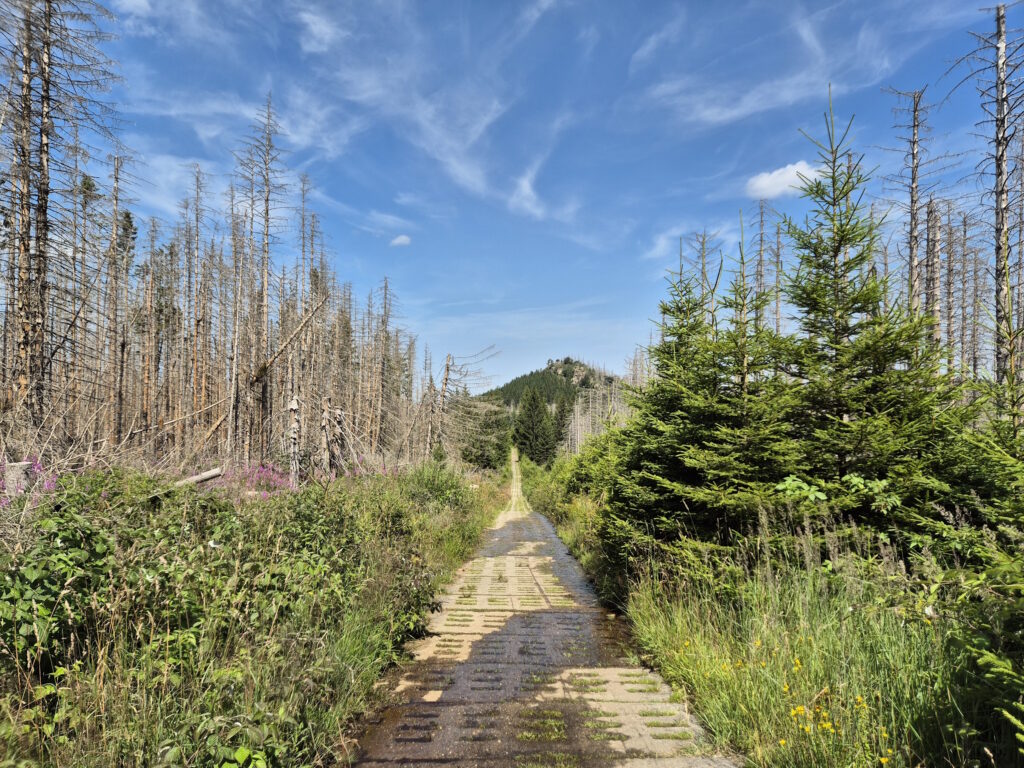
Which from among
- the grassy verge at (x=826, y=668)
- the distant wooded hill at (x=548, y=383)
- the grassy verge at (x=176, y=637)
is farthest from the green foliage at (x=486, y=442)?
the distant wooded hill at (x=548, y=383)

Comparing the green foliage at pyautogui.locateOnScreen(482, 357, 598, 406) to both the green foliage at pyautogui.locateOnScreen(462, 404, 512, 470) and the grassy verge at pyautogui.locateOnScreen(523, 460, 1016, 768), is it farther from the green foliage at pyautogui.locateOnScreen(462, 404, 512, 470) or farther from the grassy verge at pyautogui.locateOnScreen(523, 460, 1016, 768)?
the grassy verge at pyautogui.locateOnScreen(523, 460, 1016, 768)

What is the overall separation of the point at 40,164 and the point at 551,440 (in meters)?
61.2

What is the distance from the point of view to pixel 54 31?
927 centimetres

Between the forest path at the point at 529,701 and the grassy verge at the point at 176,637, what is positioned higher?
the grassy verge at the point at 176,637

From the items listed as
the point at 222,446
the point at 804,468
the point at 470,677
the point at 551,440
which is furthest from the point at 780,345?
the point at 551,440

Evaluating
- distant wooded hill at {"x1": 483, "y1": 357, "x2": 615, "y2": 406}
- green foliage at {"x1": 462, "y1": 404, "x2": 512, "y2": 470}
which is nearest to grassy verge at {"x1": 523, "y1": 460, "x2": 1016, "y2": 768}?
green foliage at {"x1": 462, "y1": 404, "x2": 512, "y2": 470}

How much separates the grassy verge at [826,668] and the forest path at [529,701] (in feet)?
1.18

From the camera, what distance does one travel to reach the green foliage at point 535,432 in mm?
64812

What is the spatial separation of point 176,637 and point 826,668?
14.1 ft

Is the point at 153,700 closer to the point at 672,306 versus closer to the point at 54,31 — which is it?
the point at 672,306

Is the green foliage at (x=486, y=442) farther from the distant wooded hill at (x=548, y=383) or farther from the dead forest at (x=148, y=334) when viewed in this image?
the distant wooded hill at (x=548, y=383)

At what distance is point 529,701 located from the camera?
4.02 m

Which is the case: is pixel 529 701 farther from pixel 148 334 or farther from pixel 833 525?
pixel 148 334

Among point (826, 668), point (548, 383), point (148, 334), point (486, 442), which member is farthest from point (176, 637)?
point (548, 383)
